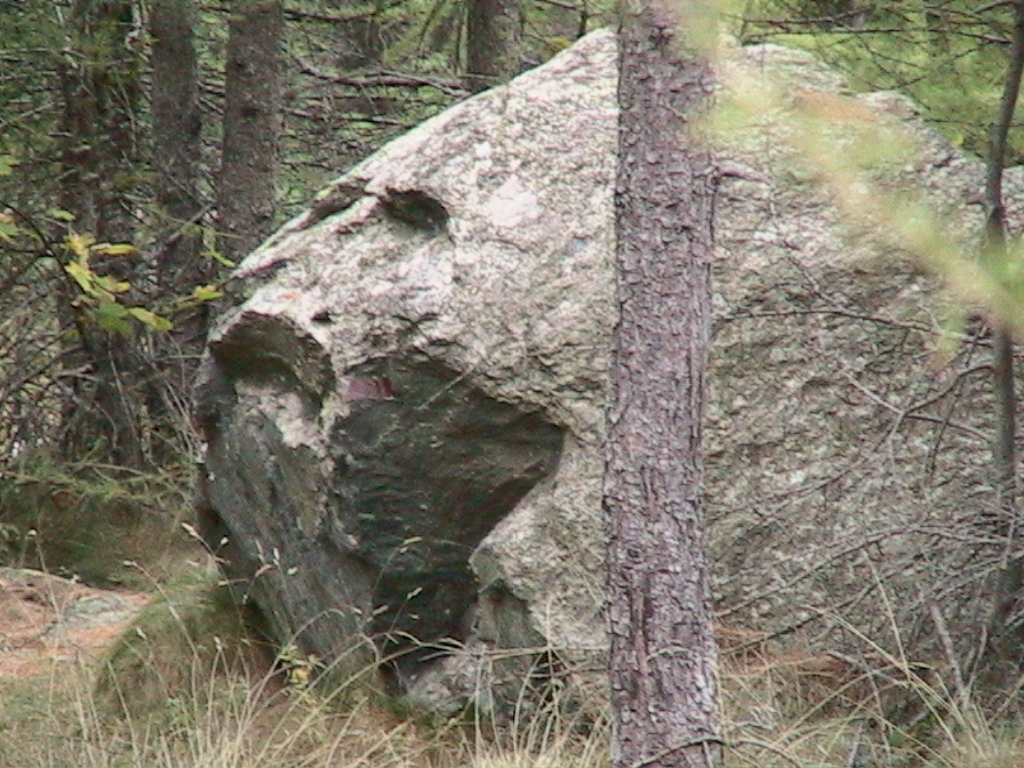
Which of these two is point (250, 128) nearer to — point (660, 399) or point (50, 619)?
point (50, 619)

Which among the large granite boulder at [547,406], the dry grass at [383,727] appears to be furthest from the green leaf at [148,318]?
the dry grass at [383,727]

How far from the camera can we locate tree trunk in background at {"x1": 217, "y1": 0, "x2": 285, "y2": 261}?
905cm

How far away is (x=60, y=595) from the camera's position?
7.89 metres

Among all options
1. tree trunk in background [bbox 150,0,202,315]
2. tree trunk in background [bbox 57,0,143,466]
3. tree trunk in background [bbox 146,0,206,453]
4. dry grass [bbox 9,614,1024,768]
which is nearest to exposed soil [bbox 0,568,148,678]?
dry grass [bbox 9,614,1024,768]

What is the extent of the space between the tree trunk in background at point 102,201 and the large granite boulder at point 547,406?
3515mm

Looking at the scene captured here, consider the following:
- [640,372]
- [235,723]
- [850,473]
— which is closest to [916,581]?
[850,473]

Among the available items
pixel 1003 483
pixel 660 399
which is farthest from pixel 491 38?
pixel 660 399

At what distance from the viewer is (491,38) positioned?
10438 millimetres

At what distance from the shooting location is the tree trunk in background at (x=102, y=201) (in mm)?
9086

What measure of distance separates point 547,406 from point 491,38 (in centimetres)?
547

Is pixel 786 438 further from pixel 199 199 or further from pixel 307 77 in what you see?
pixel 307 77

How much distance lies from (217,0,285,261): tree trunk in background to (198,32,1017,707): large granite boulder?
336 cm

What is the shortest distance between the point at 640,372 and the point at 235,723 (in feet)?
7.50

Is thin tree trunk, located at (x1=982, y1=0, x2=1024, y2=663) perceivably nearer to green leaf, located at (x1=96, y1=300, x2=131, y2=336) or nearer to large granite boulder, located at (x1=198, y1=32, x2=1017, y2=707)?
large granite boulder, located at (x1=198, y1=32, x2=1017, y2=707)
